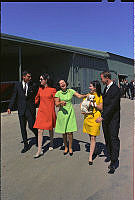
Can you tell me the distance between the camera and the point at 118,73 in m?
23.0

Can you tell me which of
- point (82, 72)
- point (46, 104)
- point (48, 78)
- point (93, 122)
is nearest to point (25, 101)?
point (46, 104)

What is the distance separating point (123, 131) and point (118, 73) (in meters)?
17.4

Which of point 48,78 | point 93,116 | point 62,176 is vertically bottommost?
point 62,176

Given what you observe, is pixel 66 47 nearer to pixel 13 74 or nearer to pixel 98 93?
pixel 13 74

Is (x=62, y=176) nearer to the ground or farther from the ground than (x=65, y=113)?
nearer to the ground

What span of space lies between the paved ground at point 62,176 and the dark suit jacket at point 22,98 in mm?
1027

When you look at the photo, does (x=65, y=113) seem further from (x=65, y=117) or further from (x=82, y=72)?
(x=82, y=72)

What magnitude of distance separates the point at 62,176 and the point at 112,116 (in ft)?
4.48

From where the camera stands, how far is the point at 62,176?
3398 mm

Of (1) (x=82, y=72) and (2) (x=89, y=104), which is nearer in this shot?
(2) (x=89, y=104)

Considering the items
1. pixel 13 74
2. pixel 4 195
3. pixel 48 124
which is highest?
pixel 13 74

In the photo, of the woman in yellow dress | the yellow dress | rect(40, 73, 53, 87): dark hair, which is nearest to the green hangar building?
rect(40, 73, 53, 87): dark hair

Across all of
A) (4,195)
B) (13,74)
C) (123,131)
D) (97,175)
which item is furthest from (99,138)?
(13,74)

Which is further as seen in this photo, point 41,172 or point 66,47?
point 66,47
